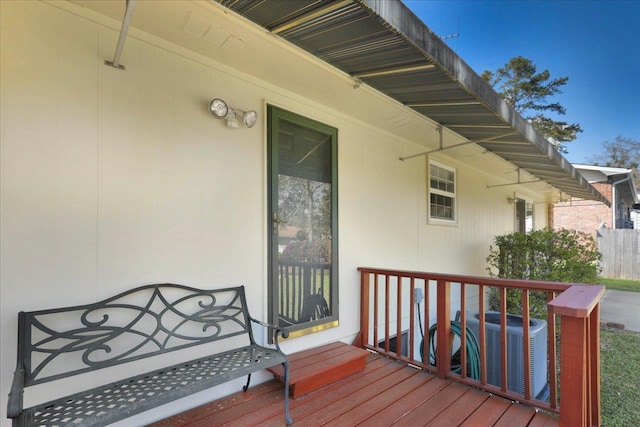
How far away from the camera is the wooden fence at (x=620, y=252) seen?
34.1ft

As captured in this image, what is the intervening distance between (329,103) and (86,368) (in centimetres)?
281

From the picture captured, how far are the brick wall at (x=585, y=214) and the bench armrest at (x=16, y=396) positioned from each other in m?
15.4

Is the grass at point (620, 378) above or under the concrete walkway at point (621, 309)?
above

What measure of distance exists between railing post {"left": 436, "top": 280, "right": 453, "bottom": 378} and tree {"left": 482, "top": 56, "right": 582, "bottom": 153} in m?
14.8

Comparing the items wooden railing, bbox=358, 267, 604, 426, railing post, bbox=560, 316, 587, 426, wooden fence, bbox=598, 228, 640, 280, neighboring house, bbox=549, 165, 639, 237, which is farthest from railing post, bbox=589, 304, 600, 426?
wooden fence, bbox=598, 228, 640, 280

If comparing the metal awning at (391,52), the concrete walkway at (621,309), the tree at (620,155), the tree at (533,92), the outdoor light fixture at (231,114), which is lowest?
the concrete walkway at (621,309)

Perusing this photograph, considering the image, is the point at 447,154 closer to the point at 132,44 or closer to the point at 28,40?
the point at 132,44

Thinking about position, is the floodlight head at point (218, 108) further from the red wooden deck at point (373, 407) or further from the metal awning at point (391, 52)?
the red wooden deck at point (373, 407)

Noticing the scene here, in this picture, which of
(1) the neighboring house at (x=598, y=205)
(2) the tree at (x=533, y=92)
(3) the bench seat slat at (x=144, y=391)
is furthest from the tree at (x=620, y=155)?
(3) the bench seat slat at (x=144, y=391)

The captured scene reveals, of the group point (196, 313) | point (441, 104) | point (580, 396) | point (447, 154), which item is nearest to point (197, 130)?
point (196, 313)

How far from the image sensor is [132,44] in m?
2.08

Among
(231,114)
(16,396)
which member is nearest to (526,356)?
(231,114)

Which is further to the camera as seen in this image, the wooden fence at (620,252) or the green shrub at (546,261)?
the wooden fence at (620,252)

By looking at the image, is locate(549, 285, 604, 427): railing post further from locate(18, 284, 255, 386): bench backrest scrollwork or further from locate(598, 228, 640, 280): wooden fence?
locate(598, 228, 640, 280): wooden fence
